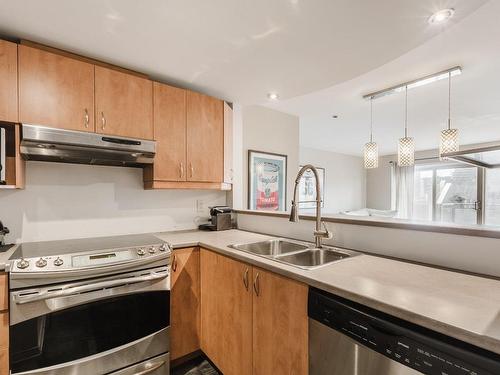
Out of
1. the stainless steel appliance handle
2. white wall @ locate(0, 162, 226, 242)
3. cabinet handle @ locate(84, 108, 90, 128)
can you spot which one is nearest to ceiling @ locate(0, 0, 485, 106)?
cabinet handle @ locate(84, 108, 90, 128)

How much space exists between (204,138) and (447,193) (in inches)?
239

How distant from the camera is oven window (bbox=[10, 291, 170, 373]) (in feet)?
4.25

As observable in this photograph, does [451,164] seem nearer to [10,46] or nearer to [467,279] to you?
[467,279]

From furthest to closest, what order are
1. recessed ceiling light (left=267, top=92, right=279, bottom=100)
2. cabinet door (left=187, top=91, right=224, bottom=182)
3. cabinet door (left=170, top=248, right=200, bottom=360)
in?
recessed ceiling light (left=267, top=92, right=279, bottom=100) < cabinet door (left=187, top=91, right=224, bottom=182) < cabinet door (left=170, top=248, right=200, bottom=360)

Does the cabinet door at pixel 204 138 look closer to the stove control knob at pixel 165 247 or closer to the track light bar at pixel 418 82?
the stove control knob at pixel 165 247

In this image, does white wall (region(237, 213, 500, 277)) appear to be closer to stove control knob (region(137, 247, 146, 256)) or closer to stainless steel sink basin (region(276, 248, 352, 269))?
stainless steel sink basin (region(276, 248, 352, 269))

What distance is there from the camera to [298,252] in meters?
1.64

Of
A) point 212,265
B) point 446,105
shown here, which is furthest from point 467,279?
point 446,105

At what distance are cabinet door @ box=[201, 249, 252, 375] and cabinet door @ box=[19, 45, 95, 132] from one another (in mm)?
1224

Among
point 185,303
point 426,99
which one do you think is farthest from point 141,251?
point 426,99

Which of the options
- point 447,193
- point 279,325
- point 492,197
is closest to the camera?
point 279,325

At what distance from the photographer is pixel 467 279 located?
1093 millimetres

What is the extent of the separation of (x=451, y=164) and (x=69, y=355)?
7173 millimetres

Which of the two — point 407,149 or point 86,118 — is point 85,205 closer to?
point 86,118
